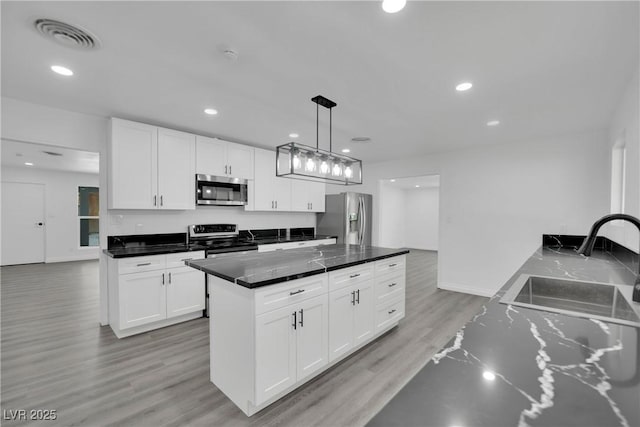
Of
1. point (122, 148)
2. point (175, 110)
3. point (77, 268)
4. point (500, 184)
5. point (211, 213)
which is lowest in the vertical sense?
point (77, 268)

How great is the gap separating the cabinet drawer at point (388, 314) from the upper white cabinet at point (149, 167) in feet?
8.79

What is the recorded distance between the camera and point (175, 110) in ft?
9.78

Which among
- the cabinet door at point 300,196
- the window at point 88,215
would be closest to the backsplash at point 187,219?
the cabinet door at point 300,196

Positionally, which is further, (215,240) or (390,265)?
(215,240)

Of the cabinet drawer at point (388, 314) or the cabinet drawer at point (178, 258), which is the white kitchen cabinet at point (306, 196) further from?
the cabinet drawer at point (388, 314)

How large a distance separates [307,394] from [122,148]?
316 cm

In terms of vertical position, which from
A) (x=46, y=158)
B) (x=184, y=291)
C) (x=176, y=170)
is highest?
(x=46, y=158)

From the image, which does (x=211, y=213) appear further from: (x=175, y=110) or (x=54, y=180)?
(x=54, y=180)

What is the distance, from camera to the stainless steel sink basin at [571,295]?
4.65 feet

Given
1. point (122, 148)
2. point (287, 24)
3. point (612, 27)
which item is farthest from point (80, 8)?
point (612, 27)

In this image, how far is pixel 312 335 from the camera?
2119mm

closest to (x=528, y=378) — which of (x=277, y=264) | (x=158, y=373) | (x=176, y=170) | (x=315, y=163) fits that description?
(x=277, y=264)

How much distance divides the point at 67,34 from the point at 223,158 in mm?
2320

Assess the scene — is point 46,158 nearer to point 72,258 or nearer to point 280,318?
point 72,258
